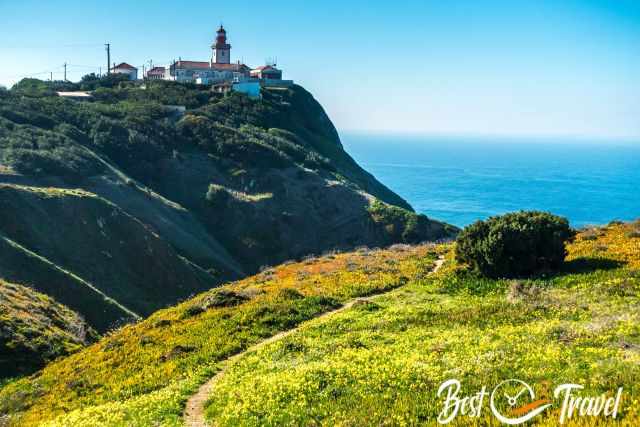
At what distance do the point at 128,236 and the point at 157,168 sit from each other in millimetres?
29540

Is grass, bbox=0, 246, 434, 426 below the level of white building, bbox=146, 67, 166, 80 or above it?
below

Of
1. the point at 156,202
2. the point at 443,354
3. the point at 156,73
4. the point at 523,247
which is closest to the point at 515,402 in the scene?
the point at 443,354

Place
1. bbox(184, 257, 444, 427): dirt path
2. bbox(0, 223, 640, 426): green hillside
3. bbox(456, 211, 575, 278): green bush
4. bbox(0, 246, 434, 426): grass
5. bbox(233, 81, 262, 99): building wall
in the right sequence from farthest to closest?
bbox(233, 81, 262, 99): building wall → bbox(456, 211, 575, 278): green bush → bbox(0, 246, 434, 426): grass → bbox(184, 257, 444, 427): dirt path → bbox(0, 223, 640, 426): green hillside

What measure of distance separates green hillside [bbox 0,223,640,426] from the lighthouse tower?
429 ft

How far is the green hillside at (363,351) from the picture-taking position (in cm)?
1535

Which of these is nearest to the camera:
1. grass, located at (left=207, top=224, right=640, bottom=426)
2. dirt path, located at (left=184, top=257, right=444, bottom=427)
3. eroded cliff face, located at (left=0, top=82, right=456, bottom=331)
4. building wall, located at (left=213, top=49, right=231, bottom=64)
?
grass, located at (left=207, top=224, right=640, bottom=426)

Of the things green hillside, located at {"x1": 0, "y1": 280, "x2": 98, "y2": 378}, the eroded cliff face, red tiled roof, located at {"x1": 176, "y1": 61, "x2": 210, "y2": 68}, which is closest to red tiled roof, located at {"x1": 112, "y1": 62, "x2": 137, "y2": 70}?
red tiled roof, located at {"x1": 176, "y1": 61, "x2": 210, "y2": 68}

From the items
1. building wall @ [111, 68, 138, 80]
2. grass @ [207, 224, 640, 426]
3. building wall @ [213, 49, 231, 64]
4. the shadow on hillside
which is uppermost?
building wall @ [213, 49, 231, 64]

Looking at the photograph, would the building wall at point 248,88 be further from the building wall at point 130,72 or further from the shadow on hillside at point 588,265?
the shadow on hillside at point 588,265

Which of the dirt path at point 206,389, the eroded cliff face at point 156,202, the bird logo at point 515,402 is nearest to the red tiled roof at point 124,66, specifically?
the eroded cliff face at point 156,202

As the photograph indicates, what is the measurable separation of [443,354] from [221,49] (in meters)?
149

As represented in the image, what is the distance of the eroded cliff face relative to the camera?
50.9 m

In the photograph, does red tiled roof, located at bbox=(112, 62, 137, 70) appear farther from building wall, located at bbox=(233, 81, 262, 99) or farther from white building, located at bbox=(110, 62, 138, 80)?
building wall, located at bbox=(233, 81, 262, 99)

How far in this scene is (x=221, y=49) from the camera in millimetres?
156375
